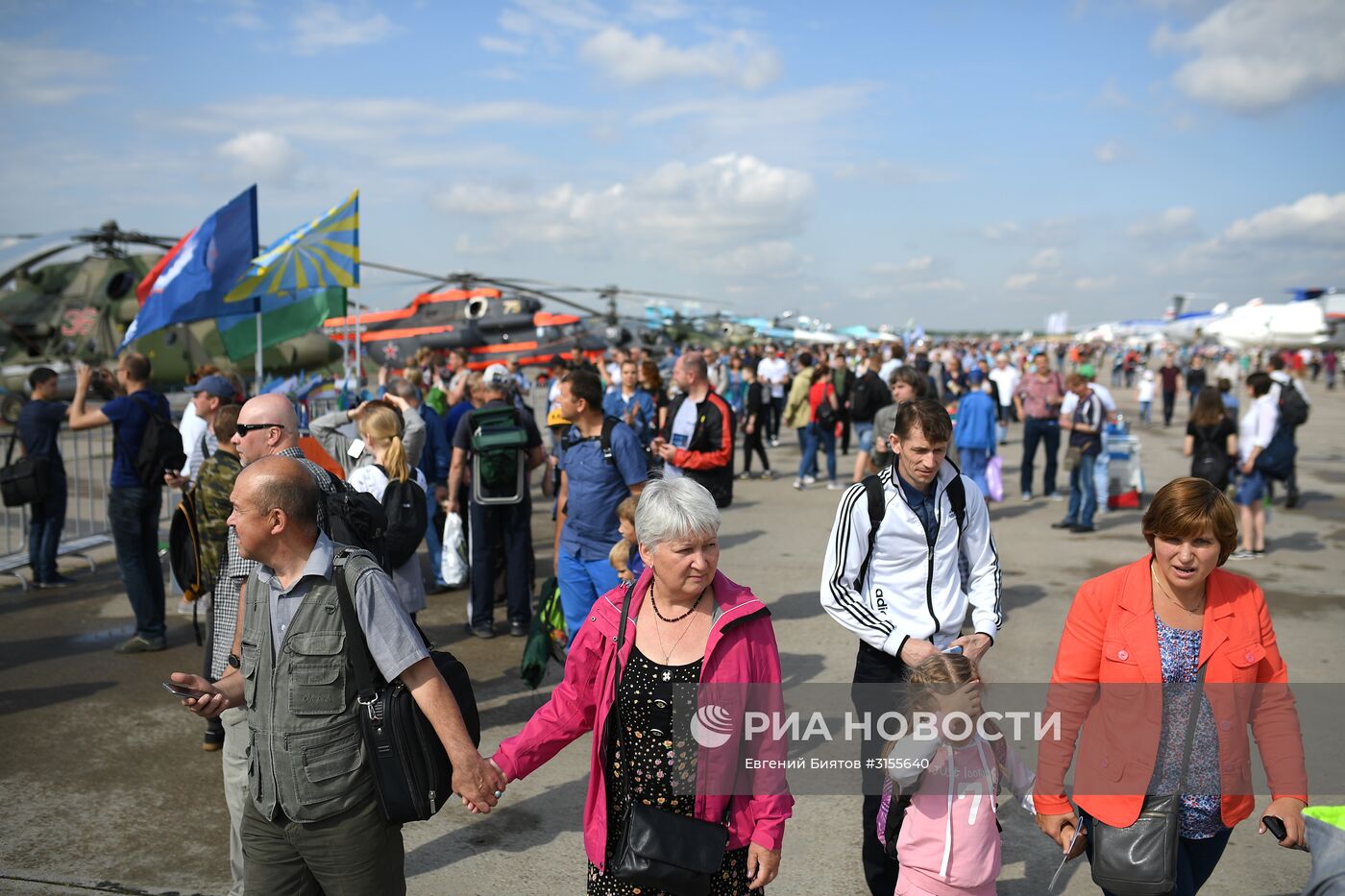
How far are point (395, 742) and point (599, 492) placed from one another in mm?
2789

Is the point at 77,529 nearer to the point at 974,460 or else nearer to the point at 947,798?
the point at 974,460

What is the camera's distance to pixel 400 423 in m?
5.17

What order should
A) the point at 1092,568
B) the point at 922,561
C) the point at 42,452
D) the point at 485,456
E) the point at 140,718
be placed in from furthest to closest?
1. the point at 1092,568
2. the point at 42,452
3. the point at 485,456
4. the point at 140,718
5. the point at 922,561

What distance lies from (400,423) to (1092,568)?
21.9 feet

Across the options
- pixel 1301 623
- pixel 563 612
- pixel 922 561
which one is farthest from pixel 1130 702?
pixel 1301 623

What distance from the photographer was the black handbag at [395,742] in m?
2.42

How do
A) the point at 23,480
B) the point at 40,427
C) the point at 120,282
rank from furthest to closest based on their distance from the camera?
1. the point at 120,282
2. the point at 40,427
3. the point at 23,480

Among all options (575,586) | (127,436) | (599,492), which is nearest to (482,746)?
(575,586)

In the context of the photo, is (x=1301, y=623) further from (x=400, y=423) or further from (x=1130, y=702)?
(x=400, y=423)

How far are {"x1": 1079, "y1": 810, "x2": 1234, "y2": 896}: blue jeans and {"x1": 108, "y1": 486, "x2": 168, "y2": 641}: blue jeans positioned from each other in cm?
584

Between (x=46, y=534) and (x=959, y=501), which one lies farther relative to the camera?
(x=46, y=534)

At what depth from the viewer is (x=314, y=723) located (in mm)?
2492

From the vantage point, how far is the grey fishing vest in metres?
2.48

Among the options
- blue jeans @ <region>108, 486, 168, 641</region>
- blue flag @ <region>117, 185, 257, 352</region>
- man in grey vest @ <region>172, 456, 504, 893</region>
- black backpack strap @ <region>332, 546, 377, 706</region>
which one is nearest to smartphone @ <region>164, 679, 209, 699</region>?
man in grey vest @ <region>172, 456, 504, 893</region>
